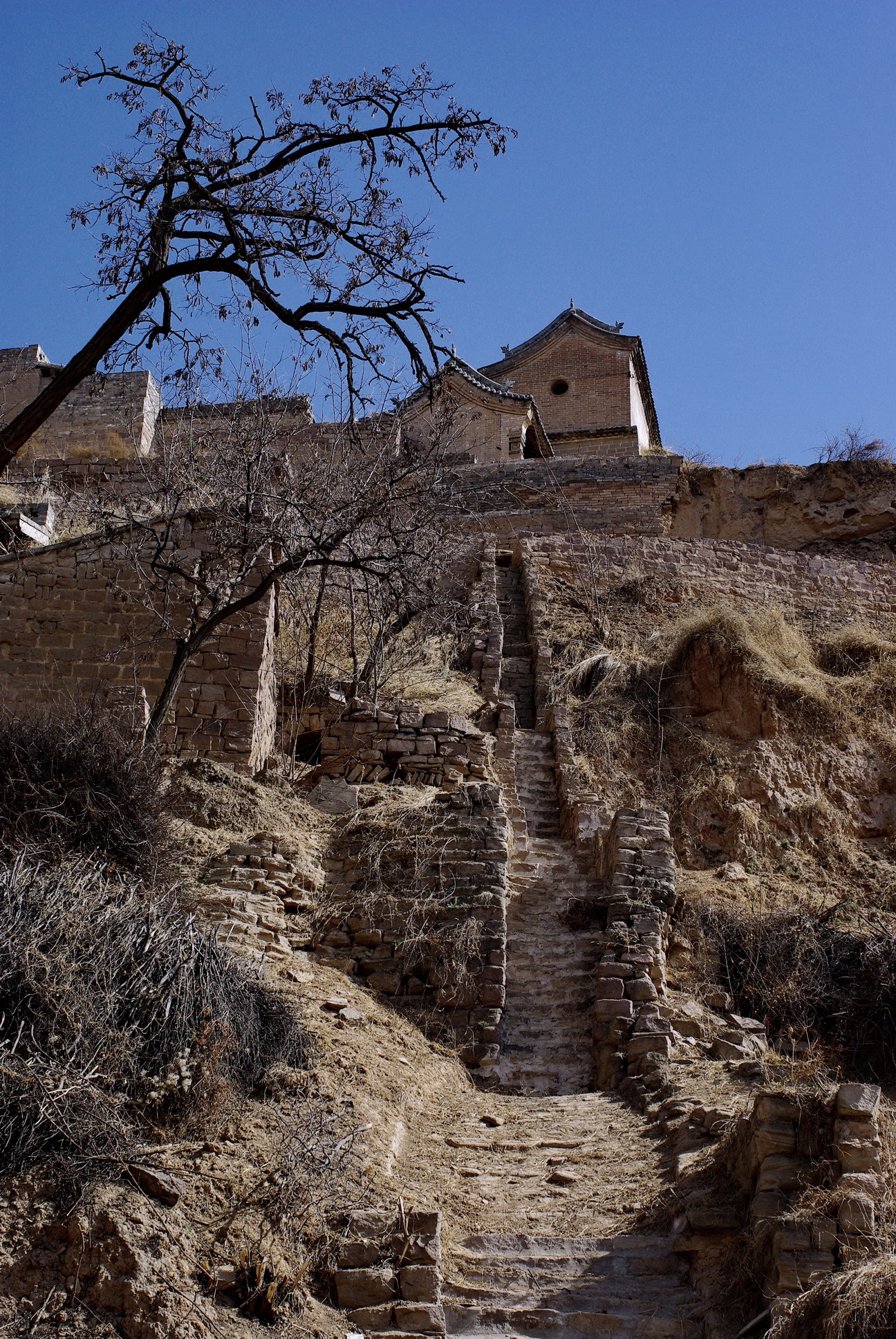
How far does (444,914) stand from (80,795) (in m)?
2.74

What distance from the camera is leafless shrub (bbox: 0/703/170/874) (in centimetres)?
773

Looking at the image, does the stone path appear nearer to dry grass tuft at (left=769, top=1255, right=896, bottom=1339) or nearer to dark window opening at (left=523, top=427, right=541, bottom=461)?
dry grass tuft at (left=769, top=1255, right=896, bottom=1339)

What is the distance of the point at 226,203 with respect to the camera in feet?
28.9

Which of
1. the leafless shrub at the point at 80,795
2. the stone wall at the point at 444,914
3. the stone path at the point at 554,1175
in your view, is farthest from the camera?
the stone wall at the point at 444,914

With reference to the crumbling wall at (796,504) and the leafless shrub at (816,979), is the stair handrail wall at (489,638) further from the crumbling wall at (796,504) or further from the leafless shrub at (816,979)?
the crumbling wall at (796,504)

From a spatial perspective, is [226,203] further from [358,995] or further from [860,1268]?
[860,1268]

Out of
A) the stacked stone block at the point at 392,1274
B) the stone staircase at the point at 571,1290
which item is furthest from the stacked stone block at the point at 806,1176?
the stacked stone block at the point at 392,1274

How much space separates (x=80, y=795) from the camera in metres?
7.99

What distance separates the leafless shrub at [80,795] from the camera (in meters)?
7.73

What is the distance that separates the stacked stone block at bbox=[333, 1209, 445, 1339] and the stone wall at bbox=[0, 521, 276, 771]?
5.73m

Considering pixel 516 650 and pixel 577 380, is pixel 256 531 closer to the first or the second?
pixel 516 650

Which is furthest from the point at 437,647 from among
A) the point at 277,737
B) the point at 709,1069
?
the point at 709,1069

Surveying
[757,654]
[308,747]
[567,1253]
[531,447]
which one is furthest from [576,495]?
[567,1253]

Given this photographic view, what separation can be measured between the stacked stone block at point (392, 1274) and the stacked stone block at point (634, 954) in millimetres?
2463
